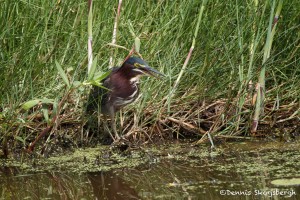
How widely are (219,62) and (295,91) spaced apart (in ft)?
2.37

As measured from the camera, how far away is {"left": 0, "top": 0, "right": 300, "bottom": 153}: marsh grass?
7.04 metres

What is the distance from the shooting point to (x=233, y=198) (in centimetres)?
556

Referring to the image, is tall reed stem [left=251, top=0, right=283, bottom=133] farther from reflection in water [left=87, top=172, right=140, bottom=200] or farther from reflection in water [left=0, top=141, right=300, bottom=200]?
reflection in water [left=87, top=172, right=140, bottom=200]

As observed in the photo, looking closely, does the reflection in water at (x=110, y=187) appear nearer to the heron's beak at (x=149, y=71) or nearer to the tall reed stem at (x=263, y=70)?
the heron's beak at (x=149, y=71)

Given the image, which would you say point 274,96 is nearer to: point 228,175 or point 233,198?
point 228,175

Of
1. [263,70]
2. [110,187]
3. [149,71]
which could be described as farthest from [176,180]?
[263,70]

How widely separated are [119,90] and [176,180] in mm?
1290

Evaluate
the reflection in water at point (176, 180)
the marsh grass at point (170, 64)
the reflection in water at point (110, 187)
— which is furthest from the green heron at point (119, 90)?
the reflection in water at point (110, 187)

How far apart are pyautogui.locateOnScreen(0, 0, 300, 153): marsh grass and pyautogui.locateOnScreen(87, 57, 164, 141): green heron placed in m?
0.15

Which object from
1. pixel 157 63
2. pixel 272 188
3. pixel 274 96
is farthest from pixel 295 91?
pixel 272 188

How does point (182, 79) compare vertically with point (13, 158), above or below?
above

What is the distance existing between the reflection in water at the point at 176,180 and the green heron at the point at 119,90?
653mm

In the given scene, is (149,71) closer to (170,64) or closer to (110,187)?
(170,64)

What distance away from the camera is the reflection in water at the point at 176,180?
18.8 feet
